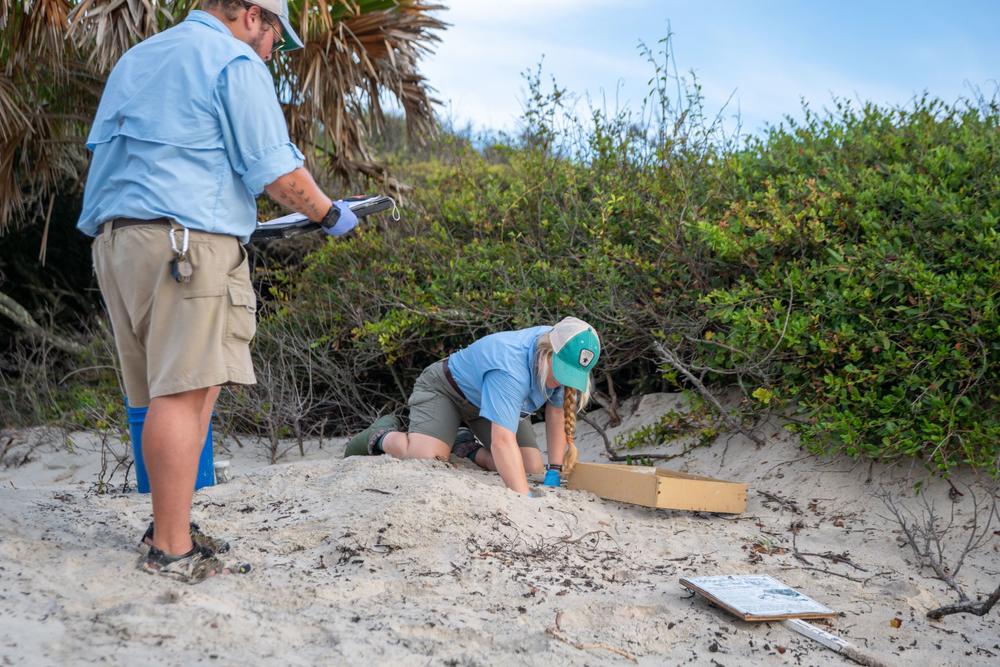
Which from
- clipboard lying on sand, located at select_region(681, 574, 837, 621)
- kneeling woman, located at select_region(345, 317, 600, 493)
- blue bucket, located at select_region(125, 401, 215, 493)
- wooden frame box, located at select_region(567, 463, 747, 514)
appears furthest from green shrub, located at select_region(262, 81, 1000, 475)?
blue bucket, located at select_region(125, 401, 215, 493)

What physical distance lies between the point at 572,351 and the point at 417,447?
116 cm

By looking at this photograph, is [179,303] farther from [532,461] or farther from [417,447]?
[532,461]

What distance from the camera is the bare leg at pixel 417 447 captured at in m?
4.96

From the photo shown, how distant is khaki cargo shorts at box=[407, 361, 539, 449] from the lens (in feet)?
16.6

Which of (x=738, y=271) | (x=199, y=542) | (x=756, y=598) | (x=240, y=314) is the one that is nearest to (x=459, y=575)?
(x=199, y=542)

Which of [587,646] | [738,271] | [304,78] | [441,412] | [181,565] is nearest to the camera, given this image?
[587,646]

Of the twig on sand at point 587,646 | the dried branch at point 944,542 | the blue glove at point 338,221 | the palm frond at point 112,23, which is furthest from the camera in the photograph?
the palm frond at point 112,23

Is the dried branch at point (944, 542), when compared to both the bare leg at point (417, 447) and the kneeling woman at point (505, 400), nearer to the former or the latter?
the kneeling woman at point (505, 400)

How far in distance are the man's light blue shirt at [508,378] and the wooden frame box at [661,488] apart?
45cm

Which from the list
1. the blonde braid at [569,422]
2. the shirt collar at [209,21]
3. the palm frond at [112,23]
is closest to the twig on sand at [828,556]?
the blonde braid at [569,422]

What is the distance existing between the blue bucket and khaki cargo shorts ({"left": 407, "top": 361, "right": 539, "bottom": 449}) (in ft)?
3.60

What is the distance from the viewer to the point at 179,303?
2.81 metres

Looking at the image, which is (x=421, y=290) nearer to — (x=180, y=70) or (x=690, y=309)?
(x=690, y=309)

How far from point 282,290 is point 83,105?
2.32 metres
